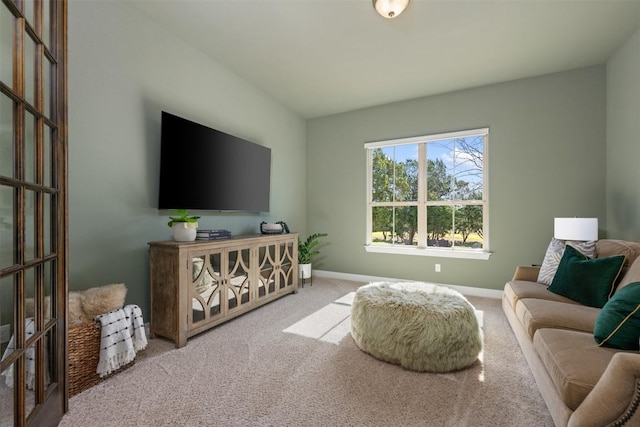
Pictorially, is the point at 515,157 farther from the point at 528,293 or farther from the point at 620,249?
the point at 528,293

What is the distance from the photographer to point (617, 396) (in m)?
0.96

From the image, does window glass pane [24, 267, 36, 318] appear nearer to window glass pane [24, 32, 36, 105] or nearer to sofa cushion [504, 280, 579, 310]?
window glass pane [24, 32, 36, 105]

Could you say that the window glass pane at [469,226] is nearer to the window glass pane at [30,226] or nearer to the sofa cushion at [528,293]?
the sofa cushion at [528,293]

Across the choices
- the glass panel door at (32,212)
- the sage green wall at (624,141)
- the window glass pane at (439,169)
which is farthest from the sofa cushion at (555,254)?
the glass panel door at (32,212)

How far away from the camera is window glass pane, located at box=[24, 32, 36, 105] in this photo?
118 centimetres

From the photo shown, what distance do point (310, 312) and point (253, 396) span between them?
4.51ft

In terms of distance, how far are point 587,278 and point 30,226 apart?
3.33 m

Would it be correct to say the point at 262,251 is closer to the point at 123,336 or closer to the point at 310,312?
the point at 310,312

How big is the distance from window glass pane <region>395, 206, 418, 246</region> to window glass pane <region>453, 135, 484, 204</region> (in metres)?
0.62

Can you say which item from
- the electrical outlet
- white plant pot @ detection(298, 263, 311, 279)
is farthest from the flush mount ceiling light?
white plant pot @ detection(298, 263, 311, 279)

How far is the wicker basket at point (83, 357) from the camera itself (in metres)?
1.59

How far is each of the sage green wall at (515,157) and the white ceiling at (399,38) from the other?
25cm


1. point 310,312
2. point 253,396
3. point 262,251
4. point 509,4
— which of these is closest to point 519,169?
point 509,4

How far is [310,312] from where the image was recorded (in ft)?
→ 9.67
